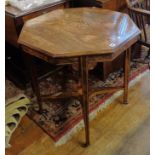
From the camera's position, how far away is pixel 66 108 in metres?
1.78

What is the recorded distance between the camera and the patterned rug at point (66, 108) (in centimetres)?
162

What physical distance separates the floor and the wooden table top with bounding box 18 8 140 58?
0.64 meters

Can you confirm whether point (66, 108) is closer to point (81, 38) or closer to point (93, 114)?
point (93, 114)

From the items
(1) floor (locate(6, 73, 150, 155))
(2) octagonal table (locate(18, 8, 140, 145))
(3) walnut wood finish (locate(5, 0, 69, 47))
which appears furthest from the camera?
(3) walnut wood finish (locate(5, 0, 69, 47))

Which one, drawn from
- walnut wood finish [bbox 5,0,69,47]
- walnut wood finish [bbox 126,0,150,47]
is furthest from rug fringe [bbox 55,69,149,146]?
walnut wood finish [bbox 5,0,69,47]

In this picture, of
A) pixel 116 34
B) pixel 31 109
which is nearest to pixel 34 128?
pixel 31 109

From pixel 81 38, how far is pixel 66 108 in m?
0.69

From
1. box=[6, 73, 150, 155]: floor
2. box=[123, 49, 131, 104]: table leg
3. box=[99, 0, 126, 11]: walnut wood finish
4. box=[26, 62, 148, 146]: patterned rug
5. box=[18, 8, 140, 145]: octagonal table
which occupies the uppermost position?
box=[99, 0, 126, 11]: walnut wood finish

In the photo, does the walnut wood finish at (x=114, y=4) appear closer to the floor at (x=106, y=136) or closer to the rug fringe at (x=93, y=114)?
the rug fringe at (x=93, y=114)

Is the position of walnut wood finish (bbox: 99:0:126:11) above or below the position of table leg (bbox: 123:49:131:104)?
above

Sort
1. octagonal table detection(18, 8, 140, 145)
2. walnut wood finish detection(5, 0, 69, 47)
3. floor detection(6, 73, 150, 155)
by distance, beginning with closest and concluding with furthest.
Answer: octagonal table detection(18, 8, 140, 145), floor detection(6, 73, 150, 155), walnut wood finish detection(5, 0, 69, 47)

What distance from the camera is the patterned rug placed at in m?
1.62

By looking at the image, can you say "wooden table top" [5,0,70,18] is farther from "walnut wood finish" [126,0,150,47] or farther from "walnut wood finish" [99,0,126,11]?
"walnut wood finish" [126,0,150,47]
